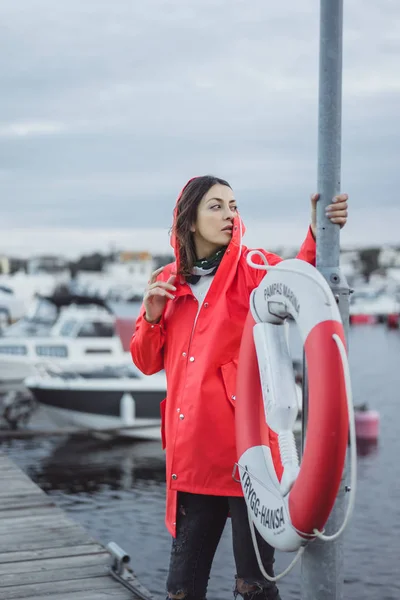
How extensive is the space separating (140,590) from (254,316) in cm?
197

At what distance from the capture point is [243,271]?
266cm

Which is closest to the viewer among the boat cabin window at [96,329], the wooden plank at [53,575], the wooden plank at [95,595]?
the wooden plank at [95,595]

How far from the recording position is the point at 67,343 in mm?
15719

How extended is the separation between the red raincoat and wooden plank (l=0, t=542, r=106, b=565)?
80.3 inches

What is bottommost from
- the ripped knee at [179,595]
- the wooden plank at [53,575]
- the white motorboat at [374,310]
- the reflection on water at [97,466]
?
the white motorboat at [374,310]

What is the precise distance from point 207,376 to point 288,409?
1.00 ft

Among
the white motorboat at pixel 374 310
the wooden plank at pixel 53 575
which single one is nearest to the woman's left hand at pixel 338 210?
the wooden plank at pixel 53 575

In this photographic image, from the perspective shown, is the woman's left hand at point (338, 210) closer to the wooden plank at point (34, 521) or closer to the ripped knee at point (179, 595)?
the ripped knee at point (179, 595)

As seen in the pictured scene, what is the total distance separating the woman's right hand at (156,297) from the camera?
264 centimetres

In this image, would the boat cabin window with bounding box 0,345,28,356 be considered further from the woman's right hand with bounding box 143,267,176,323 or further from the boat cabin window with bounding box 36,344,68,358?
the woman's right hand with bounding box 143,267,176,323

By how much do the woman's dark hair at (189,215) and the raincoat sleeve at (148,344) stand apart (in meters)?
0.20

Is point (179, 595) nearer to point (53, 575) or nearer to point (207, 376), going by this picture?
point (207, 376)

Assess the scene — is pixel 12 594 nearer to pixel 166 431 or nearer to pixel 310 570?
pixel 166 431

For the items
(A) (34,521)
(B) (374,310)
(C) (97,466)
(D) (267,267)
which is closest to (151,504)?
(C) (97,466)
